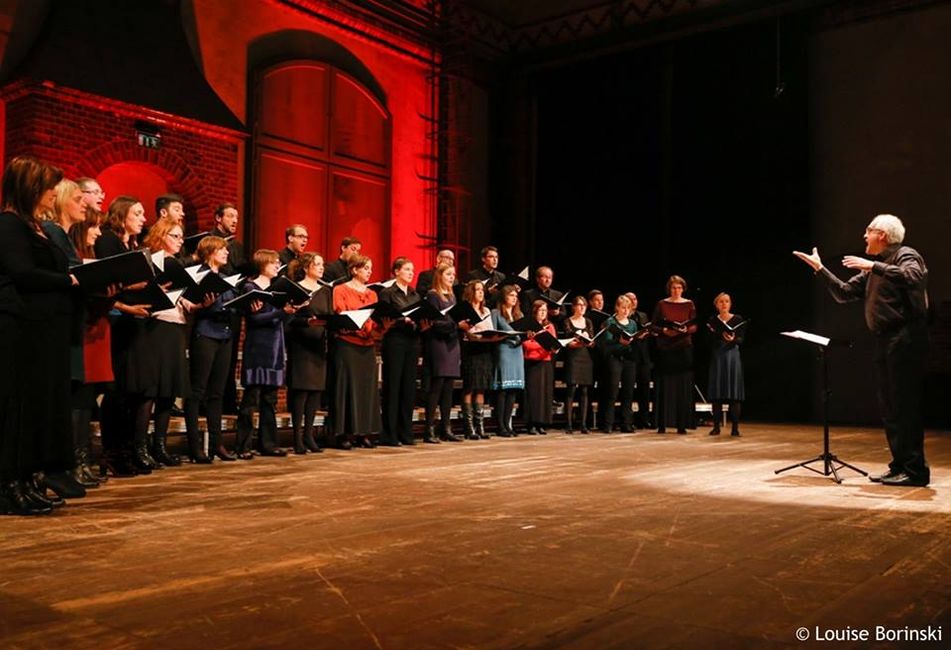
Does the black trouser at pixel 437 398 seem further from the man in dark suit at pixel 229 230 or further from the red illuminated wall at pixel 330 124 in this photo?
the red illuminated wall at pixel 330 124

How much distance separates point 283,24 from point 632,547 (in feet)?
27.8

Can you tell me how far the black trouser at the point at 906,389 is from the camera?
15.1 ft

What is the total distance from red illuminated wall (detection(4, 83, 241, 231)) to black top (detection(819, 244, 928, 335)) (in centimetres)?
A: 634

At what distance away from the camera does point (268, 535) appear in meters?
3.12

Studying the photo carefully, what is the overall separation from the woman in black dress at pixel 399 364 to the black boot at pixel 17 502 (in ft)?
11.1


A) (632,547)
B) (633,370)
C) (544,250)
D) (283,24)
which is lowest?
(632,547)

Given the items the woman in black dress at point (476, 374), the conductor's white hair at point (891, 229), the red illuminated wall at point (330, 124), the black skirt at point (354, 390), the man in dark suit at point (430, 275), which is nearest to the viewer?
the conductor's white hair at point (891, 229)

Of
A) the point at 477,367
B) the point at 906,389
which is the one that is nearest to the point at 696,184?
the point at 477,367

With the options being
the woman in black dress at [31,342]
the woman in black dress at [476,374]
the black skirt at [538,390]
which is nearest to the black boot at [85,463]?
the woman in black dress at [31,342]

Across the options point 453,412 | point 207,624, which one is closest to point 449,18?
point 453,412

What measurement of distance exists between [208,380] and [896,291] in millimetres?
4029

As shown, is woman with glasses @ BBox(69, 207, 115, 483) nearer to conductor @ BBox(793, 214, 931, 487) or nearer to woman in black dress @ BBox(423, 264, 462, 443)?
woman in black dress @ BBox(423, 264, 462, 443)

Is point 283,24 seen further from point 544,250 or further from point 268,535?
point 268,535

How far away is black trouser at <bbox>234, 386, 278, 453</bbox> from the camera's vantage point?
19.1 feet
